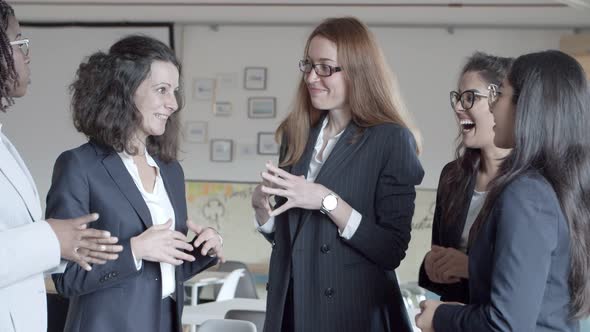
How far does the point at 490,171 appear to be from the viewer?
324 cm

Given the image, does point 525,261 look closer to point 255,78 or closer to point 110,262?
point 110,262

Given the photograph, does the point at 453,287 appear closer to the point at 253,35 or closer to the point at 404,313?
the point at 404,313

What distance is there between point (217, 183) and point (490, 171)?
689 cm

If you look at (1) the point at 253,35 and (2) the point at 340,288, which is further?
(1) the point at 253,35

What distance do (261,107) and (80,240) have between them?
300 inches

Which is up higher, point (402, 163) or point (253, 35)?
point (253, 35)

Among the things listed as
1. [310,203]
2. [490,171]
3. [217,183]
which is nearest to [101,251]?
[310,203]

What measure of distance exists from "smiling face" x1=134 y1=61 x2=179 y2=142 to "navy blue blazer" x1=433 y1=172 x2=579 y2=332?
4.72 feet

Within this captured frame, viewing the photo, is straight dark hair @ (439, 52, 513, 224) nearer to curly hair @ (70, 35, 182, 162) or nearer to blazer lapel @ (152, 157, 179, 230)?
blazer lapel @ (152, 157, 179, 230)

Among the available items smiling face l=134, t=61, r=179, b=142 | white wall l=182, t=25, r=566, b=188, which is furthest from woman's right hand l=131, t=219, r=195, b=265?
white wall l=182, t=25, r=566, b=188

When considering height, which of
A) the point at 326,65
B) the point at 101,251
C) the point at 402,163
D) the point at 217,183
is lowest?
the point at 217,183

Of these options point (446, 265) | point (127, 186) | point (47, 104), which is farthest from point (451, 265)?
point (47, 104)

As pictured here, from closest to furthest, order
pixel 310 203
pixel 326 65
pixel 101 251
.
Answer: pixel 101 251 → pixel 310 203 → pixel 326 65

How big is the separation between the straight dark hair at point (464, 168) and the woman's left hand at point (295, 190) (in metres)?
0.46
